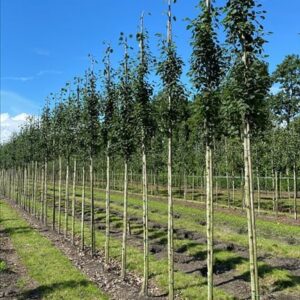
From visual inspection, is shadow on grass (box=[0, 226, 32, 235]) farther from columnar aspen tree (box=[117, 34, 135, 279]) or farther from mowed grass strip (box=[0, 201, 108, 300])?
columnar aspen tree (box=[117, 34, 135, 279])

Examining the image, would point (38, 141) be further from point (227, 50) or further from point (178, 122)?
point (227, 50)

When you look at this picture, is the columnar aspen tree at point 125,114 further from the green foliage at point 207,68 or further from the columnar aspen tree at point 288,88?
the columnar aspen tree at point 288,88

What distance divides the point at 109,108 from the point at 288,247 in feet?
33.4

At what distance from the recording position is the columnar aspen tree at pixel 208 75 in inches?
421

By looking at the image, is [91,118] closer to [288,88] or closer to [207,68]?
[207,68]

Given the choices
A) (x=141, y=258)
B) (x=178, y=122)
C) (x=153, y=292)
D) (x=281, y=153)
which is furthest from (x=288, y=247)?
(x=281, y=153)

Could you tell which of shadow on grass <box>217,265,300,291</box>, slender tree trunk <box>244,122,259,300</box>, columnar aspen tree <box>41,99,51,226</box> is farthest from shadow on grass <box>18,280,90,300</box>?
columnar aspen tree <box>41,99,51,226</box>

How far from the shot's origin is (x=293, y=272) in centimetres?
1511

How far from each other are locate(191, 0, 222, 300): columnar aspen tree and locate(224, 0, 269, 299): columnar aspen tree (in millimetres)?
1063

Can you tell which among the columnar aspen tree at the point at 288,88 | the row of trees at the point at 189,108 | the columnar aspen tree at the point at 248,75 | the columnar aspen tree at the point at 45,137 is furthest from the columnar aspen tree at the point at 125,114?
the columnar aspen tree at the point at 288,88

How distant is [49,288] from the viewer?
14.3 metres

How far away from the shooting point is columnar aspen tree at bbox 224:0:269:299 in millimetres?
9422

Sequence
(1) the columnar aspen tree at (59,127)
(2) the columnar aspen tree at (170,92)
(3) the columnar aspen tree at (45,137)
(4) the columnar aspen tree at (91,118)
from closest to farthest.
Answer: (2) the columnar aspen tree at (170,92), (4) the columnar aspen tree at (91,118), (1) the columnar aspen tree at (59,127), (3) the columnar aspen tree at (45,137)

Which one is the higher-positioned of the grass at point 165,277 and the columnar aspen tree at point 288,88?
the columnar aspen tree at point 288,88
